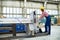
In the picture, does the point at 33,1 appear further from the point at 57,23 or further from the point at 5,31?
the point at 5,31

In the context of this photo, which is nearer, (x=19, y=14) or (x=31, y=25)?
(x=31, y=25)

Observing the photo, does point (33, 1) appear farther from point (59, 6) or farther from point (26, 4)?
point (59, 6)

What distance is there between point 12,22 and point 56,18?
1249 centimetres

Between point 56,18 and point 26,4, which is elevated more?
point 26,4

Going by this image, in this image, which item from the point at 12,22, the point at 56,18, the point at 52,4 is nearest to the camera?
the point at 12,22

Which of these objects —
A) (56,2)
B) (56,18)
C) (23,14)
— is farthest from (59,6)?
(23,14)

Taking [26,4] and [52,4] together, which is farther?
[52,4]

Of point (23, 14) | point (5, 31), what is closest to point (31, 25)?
point (5, 31)

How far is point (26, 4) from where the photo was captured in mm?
14977

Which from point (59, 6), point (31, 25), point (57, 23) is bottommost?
point (57, 23)

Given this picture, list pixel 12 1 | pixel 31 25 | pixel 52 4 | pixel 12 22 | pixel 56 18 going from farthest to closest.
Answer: pixel 52 4, pixel 56 18, pixel 12 1, pixel 31 25, pixel 12 22

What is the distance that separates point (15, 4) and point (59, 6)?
5.94 meters

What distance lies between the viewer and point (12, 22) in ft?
11.6

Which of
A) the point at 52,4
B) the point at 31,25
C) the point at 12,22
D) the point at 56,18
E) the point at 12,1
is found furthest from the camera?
the point at 52,4
